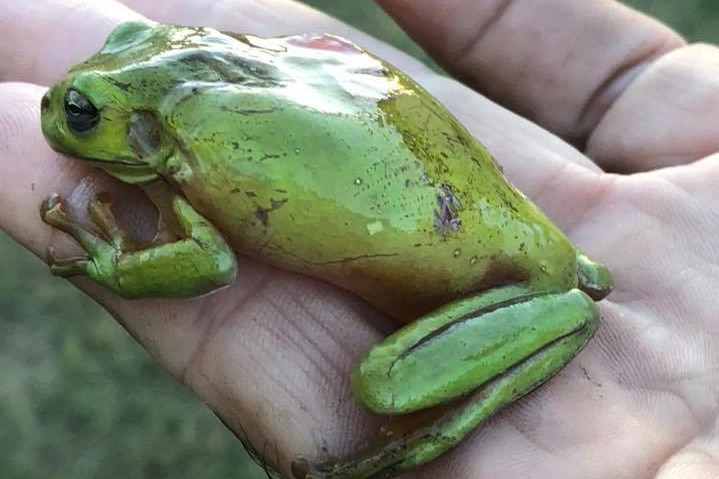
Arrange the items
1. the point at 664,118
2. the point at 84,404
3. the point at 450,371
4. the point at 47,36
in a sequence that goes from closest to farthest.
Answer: the point at 450,371, the point at 47,36, the point at 664,118, the point at 84,404

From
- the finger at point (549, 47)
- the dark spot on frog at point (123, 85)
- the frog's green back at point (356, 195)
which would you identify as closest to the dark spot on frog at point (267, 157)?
the frog's green back at point (356, 195)

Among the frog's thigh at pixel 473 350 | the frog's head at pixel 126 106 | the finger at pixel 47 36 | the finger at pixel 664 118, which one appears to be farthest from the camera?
the finger at pixel 664 118

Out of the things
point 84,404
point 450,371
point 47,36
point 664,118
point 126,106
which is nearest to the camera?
point 450,371

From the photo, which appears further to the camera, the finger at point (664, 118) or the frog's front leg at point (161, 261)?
the finger at point (664, 118)

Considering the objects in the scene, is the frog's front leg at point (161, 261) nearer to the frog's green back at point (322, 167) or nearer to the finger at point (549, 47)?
the frog's green back at point (322, 167)

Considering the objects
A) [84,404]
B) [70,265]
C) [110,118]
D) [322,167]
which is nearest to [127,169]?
[110,118]

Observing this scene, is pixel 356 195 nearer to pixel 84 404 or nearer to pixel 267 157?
pixel 267 157

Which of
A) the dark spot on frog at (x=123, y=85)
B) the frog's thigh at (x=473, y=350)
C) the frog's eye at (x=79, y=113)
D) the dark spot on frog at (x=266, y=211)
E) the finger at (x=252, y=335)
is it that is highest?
the dark spot on frog at (x=123, y=85)

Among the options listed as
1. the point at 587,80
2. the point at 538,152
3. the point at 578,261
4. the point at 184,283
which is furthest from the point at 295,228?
the point at 587,80

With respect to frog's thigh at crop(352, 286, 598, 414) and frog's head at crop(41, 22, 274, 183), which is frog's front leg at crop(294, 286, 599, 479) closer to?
frog's thigh at crop(352, 286, 598, 414)
